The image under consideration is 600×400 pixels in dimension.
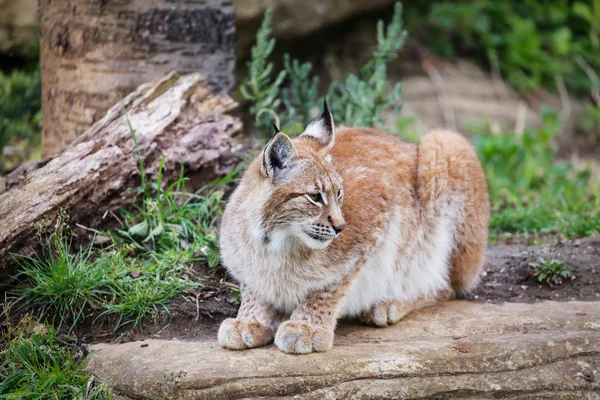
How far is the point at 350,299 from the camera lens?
4383 millimetres

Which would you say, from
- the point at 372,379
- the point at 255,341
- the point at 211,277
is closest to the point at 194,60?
the point at 211,277

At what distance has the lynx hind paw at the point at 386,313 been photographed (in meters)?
4.39

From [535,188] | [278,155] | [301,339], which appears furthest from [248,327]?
[535,188]

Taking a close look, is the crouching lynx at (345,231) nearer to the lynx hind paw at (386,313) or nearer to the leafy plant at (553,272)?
the lynx hind paw at (386,313)

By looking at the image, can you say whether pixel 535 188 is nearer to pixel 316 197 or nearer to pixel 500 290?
pixel 500 290

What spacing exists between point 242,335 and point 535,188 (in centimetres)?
481

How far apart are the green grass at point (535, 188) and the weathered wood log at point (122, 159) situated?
107 inches

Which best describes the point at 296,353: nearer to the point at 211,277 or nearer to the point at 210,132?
the point at 211,277

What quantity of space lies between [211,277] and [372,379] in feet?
4.99

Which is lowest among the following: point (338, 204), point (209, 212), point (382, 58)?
point (209, 212)

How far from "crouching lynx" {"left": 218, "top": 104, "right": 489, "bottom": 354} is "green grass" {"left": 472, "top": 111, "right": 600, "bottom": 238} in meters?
1.55

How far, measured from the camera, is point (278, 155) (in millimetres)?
3787

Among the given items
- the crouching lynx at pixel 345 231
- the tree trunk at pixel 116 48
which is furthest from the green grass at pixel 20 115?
the crouching lynx at pixel 345 231

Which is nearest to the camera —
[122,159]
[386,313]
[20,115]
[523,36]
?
[386,313]
